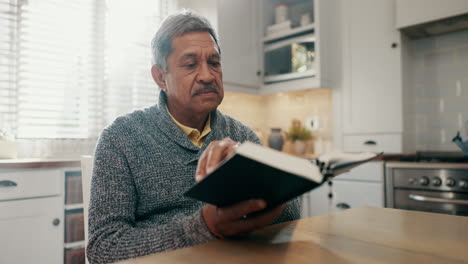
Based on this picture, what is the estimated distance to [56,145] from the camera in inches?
91.3

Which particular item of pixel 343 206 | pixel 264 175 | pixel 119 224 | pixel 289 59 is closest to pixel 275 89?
pixel 289 59

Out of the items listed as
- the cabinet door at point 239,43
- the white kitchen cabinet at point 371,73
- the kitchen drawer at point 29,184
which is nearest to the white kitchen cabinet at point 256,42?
the cabinet door at point 239,43

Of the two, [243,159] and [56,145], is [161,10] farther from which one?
[243,159]

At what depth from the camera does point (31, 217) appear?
1752 millimetres

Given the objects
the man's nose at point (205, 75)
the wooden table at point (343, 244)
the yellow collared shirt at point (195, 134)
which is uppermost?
the man's nose at point (205, 75)

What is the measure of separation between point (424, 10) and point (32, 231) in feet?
8.69

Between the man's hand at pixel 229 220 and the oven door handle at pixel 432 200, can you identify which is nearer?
the man's hand at pixel 229 220

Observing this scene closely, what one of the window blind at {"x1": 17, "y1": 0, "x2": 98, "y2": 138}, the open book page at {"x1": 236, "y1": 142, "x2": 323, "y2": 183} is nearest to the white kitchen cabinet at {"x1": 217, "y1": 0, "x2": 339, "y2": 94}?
the window blind at {"x1": 17, "y1": 0, "x2": 98, "y2": 138}

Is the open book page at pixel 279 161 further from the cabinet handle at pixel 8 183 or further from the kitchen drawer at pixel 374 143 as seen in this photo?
the kitchen drawer at pixel 374 143

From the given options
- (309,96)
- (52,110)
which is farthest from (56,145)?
(309,96)

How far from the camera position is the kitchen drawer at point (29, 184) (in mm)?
1687

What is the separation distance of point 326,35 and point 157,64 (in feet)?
6.65

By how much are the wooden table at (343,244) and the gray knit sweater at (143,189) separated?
114mm

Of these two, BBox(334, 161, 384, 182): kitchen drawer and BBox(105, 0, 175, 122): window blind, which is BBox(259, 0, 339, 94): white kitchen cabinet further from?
BBox(105, 0, 175, 122): window blind
